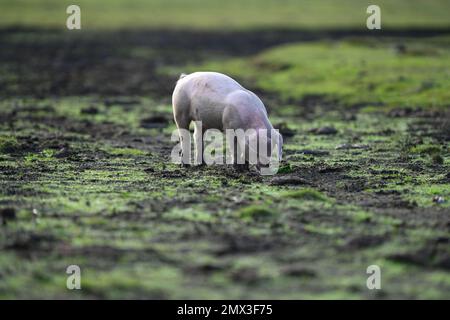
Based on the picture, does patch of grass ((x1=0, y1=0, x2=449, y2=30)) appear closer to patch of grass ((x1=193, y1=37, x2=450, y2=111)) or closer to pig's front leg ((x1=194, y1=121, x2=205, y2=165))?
patch of grass ((x1=193, y1=37, x2=450, y2=111))

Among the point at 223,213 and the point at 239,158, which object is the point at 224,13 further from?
the point at 223,213

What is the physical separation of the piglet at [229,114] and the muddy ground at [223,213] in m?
0.67

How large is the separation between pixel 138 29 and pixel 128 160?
8444 cm

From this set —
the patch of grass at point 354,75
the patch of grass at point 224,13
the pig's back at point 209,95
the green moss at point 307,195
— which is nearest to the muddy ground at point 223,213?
the green moss at point 307,195

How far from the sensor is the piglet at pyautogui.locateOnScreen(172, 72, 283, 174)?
15594 mm

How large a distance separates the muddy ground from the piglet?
2.21 ft

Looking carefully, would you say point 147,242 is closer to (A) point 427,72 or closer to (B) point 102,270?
(B) point 102,270

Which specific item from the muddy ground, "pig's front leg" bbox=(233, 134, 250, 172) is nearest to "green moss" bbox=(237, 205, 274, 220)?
the muddy ground

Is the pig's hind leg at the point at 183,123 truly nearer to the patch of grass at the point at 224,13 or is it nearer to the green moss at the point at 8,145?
the green moss at the point at 8,145

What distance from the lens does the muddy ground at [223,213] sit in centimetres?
978
